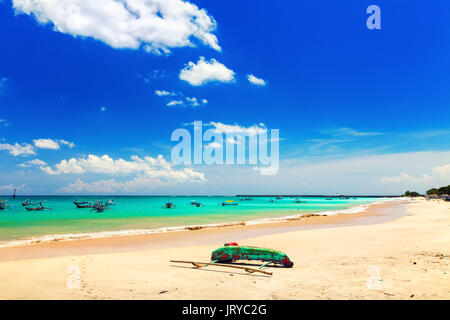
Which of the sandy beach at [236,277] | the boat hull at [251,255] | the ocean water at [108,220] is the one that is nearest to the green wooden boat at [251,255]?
the boat hull at [251,255]

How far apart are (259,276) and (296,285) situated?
60.3 inches

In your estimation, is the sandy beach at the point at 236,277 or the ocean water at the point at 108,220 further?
the ocean water at the point at 108,220

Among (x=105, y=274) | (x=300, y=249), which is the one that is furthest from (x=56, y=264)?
(x=300, y=249)

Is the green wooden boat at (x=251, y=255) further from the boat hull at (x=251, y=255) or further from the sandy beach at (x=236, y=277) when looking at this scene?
the sandy beach at (x=236, y=277)

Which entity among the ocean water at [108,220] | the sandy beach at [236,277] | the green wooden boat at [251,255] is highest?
the green wooden boat at [251,255]

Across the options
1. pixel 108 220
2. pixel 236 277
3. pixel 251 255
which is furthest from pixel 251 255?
pixel 108 220

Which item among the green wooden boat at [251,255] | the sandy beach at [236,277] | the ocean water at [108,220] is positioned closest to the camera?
the sandy beach at [236,277]

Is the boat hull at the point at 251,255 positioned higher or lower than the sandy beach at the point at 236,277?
higher

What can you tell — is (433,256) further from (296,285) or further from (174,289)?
(174,289)

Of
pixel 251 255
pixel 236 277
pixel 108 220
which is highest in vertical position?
pixel 251 255

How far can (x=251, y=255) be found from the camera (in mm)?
11812

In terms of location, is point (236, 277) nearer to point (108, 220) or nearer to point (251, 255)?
point (251, 255)

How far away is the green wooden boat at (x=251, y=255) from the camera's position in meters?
11.3

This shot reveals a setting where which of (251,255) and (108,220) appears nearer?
(251,255)
